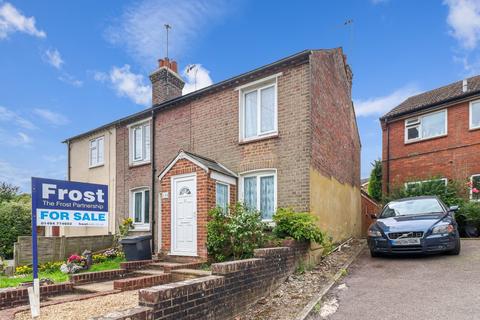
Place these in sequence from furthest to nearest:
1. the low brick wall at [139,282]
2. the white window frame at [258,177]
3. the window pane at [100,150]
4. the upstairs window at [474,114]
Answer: the window pane at [100,150] < the upstairs window at [474,114] < the white window frame at [258,177] < the low brick wall at [139,282]

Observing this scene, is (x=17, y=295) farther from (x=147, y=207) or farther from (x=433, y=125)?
(x=433, y=125)

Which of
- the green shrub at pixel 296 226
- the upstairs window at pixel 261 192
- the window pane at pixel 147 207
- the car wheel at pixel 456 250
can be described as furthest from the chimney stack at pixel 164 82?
the car wheel at pixel 456 250

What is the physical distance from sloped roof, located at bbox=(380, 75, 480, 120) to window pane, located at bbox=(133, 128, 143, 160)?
12.6 meters

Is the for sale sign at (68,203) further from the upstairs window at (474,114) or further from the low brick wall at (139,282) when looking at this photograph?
the upstairs window at (474,114)

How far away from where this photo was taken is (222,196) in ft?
30.4

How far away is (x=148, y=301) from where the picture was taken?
12.7 ft

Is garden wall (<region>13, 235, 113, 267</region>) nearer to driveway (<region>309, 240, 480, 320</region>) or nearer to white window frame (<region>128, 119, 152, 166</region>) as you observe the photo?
white window frame (<region>128, 119, 152, 166</region>)

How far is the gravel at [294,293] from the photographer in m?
5.40

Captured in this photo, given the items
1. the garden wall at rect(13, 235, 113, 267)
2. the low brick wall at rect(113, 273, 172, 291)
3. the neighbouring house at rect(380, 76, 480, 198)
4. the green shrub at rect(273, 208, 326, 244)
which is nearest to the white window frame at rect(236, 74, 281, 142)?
the green shrub at rect(273, 208, 326, 244)

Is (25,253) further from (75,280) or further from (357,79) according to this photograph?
(357,79)

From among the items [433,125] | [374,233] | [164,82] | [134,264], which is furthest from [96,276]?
[433,125]

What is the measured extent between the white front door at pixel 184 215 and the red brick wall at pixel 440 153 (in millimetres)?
12062

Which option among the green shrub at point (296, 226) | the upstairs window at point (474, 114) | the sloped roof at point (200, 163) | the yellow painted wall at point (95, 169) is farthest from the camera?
the upstairs window at point (474, 114)

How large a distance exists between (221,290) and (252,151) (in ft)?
16.8
